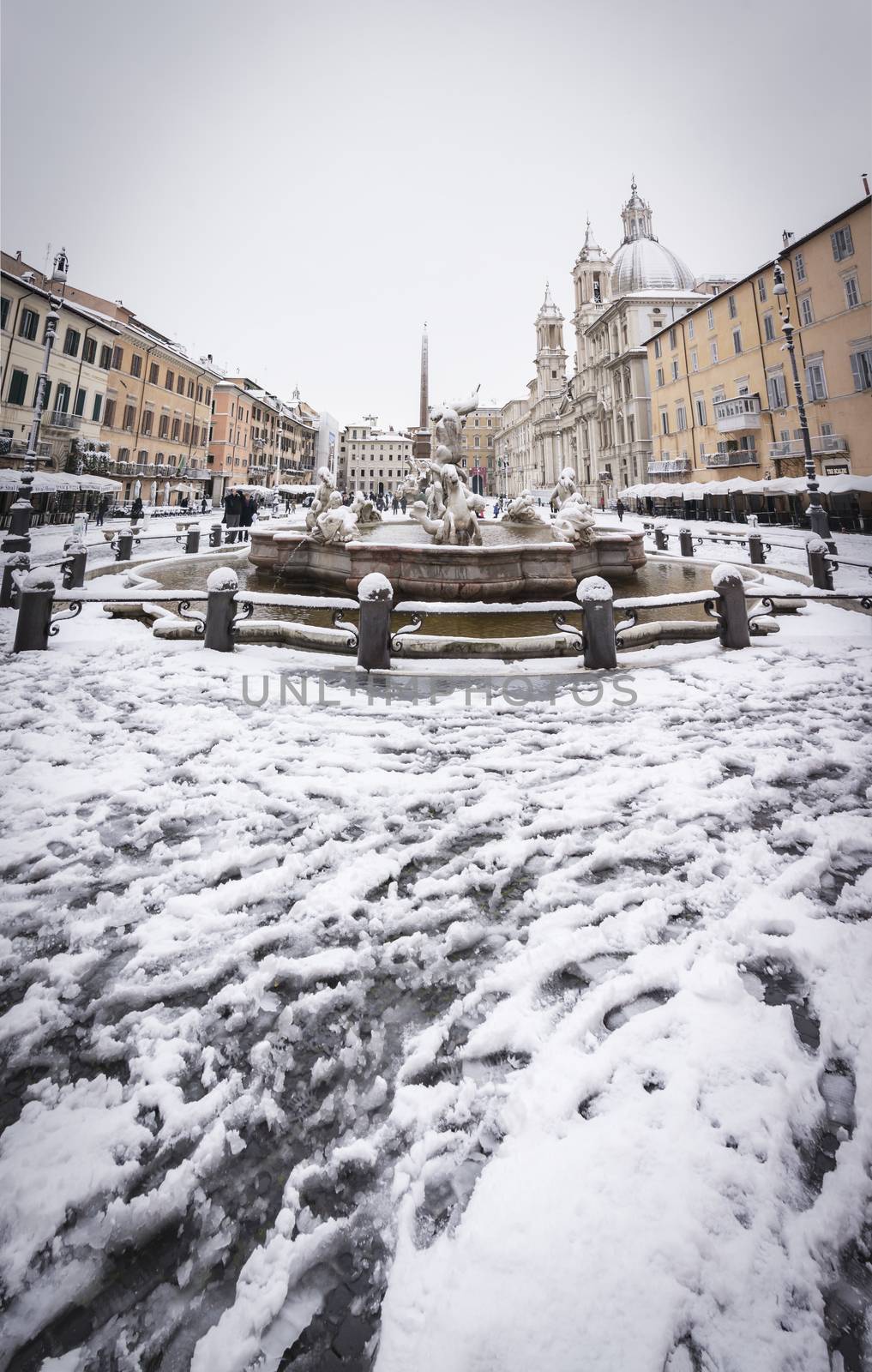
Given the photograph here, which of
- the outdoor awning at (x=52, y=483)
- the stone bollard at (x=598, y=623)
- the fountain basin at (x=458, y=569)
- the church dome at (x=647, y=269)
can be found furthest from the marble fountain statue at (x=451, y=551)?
the church dome at (x=647, y=269)

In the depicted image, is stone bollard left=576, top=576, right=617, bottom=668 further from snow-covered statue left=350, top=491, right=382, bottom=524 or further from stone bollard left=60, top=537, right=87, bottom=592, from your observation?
snow-covered statue left=350, top=491, right=382, bottom=524

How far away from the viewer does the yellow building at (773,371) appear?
92.4 ft

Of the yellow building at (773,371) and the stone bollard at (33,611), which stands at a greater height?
the yellow building at (773,371)

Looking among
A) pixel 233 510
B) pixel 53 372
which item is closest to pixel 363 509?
pixel 233 510

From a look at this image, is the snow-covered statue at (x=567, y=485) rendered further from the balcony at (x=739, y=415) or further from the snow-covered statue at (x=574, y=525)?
the balcony at (x=739, y=415)

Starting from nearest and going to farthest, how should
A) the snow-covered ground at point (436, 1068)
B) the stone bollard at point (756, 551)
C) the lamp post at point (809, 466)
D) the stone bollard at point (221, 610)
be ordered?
the snow-covered ground at point (436, 1068) → the stone bollard at point (221, 610) → the lamp post at point (809, 466) → the stone bollard at point (756, 551)

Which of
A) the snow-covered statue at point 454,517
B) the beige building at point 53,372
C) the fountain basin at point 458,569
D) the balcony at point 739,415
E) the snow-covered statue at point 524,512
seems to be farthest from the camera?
the balcony at point 739,415

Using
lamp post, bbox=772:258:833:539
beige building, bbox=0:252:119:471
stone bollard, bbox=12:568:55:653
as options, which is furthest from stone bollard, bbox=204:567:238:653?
beige building, bbox=0:252:119:471

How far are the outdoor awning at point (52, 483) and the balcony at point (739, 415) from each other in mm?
38295

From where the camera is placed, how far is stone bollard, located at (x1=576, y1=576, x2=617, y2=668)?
259 inches

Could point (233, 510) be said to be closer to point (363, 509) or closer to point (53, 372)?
point (363, 509)

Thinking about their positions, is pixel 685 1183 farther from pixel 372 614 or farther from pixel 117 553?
pixel 117 553

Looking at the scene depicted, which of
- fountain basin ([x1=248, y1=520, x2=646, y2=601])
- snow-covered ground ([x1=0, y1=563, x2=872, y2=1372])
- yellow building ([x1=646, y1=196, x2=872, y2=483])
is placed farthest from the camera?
yellow building ([x1=646, y1=196, x2=872, y2=483])

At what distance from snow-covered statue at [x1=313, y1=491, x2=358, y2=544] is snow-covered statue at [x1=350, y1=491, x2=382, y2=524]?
13.3 feet
